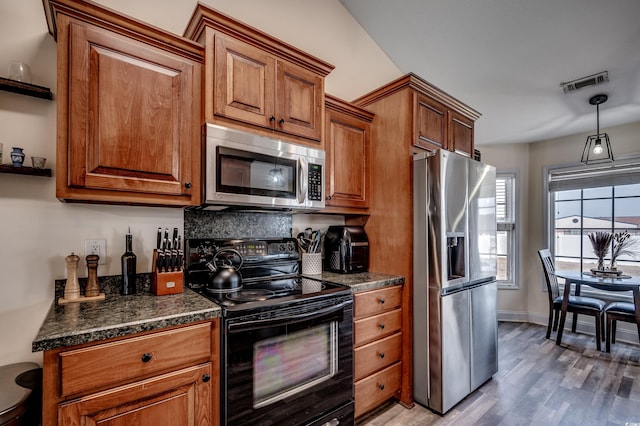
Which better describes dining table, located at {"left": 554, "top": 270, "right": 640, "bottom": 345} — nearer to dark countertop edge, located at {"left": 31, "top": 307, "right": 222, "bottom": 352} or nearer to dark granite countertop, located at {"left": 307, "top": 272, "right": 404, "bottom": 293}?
dark granite countertop, located at {"left": 307, "top": 272, "right": 404, "bottom": 293}

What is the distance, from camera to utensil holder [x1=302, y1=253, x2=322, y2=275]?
2.31 meters

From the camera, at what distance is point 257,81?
1.81 metres

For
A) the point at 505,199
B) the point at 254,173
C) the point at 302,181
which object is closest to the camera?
the point at 254,173

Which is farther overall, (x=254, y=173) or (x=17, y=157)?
(x=254, y=173)

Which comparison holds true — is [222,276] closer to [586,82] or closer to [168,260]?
[168,260]

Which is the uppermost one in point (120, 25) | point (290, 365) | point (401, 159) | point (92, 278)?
point (120, 25)

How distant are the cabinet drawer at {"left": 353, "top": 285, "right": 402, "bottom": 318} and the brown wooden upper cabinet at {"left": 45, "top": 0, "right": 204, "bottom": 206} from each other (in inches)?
47.3

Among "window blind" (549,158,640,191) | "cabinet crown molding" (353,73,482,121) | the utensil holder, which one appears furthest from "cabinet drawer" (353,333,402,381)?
"window blind" (549,158,640,191)

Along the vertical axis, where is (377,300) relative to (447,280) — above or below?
below

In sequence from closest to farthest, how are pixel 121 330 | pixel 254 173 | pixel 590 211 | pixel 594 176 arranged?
1. pixel 121 330
2. pixel 254 173
3. pixel 594 176
4. pixel 590 211

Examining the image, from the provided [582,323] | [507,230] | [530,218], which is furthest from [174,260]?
[582,323]

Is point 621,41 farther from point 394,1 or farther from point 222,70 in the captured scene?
point 222,70

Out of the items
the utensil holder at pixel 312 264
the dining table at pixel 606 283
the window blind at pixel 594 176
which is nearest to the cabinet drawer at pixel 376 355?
the utensil holder at pixel 312 264

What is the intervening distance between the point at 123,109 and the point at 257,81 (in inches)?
28.7
